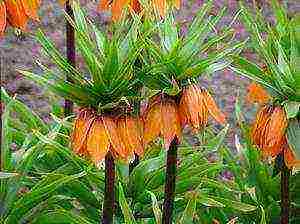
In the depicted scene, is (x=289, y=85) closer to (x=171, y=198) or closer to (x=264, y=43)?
(x=264, y=43)

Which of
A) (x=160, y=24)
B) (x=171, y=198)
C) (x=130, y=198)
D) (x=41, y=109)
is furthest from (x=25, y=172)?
(x=41, y=109)

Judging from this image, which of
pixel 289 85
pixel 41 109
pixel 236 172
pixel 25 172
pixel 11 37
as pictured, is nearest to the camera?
pixel 289 85

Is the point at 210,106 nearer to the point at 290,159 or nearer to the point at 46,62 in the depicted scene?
the point at 290,159

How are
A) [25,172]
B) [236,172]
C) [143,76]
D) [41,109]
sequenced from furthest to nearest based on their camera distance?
[41,109]
[236,172]
[25,172]
[143,76]

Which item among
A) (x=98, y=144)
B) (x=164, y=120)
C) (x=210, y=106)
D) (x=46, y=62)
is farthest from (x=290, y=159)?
(x=46, y=62)

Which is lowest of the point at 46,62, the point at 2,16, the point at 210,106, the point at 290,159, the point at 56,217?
the point at 56,217

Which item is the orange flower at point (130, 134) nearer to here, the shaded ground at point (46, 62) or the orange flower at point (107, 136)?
the orange flower at point (107, 136)

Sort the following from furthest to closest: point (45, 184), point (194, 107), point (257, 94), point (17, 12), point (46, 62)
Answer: point (46, 62) → point (257, 94) → point (45, 184) → point (17, 12) → point (194, 107)
